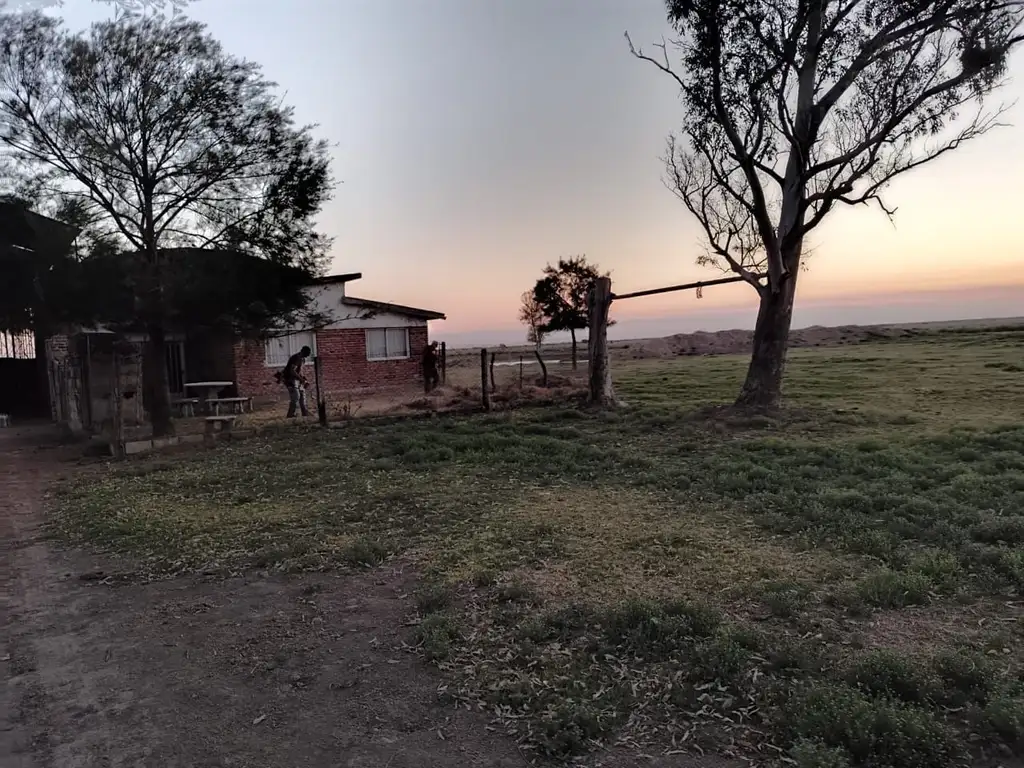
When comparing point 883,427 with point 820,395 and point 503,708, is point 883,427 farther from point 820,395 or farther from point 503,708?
point 503,708

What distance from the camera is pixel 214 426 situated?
12828 mm

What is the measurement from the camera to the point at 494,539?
248 inches

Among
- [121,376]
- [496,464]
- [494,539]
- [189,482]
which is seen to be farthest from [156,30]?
[494,539]

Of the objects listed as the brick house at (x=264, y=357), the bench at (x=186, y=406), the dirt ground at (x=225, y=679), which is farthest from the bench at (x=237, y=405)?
the dirt ground at (x=225, y=679)

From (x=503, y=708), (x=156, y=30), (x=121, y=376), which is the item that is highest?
(x=156, y=30)

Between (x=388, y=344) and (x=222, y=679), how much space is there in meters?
20.6

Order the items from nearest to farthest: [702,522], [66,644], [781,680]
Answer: [781,680], [66,644], [702,522]

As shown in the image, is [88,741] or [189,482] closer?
[88,741]

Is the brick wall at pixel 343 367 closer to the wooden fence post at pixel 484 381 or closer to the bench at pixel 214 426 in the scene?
the bench at pixel 214 426

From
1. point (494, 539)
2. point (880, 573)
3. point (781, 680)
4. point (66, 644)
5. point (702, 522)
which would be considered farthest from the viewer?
point (702, 522)

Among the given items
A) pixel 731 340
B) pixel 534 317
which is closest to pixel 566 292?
pixel 534 317

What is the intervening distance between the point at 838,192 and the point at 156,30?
1198cm

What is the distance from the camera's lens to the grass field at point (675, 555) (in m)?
3.35

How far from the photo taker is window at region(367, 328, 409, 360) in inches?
938
